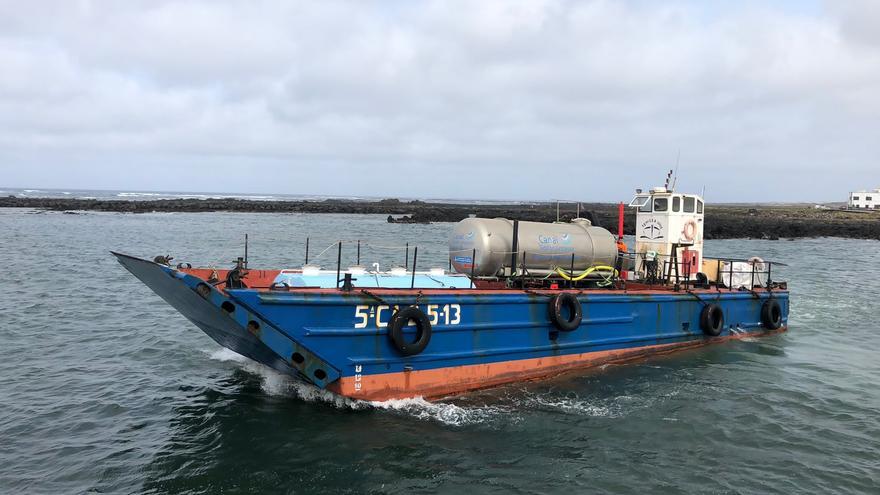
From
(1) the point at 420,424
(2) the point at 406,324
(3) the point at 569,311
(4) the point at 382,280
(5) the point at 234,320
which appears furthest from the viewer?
(3) the point at 569,311

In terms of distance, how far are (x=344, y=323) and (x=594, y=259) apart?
20.1 feet

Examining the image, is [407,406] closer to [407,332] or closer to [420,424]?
[420,424]

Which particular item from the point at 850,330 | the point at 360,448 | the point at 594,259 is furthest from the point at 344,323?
the point at 850,330

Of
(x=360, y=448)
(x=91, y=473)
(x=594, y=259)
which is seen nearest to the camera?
(x=91, y=473)

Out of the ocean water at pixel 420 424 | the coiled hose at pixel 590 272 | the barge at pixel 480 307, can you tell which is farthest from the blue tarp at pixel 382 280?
the coiled hose at pixel 590 272

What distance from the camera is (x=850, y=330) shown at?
18078 mm

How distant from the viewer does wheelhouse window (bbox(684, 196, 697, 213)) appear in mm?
15945

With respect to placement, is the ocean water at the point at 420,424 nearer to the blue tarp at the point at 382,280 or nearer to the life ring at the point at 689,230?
the blue tarp at the point at 382,280

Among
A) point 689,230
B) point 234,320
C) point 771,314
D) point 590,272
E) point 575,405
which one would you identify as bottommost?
point 575,405

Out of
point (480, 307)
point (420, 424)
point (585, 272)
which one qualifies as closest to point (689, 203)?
point (585, 272)

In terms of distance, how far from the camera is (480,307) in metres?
10.9

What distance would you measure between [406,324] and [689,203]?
9.66 metres

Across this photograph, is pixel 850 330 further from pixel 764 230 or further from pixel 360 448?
pixel 764 230

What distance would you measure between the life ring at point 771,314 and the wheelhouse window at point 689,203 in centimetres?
355
